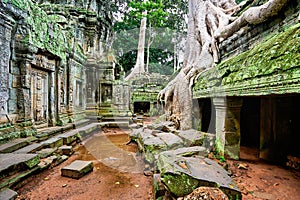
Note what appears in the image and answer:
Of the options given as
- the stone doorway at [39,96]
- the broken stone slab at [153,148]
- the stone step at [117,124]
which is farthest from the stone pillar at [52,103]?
the broken stone slab at [153,148]

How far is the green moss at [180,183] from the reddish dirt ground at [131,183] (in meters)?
0.86

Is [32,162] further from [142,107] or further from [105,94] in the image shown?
[142,107]

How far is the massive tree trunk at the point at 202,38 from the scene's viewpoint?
4.82 meters

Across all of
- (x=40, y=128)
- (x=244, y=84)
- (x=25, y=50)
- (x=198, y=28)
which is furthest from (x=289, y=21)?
(x=40, y=128)

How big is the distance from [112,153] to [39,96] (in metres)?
3.20

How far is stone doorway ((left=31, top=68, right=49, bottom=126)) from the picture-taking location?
217 inches

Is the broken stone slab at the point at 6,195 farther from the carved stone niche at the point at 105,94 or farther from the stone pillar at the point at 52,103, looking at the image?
the carved stone niche at the point at 105,94

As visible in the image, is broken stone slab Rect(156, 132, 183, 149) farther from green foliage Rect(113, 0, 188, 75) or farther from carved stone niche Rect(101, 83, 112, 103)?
green foliage Rect(113, 0, 188, 75)

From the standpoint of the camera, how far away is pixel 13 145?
387 cm

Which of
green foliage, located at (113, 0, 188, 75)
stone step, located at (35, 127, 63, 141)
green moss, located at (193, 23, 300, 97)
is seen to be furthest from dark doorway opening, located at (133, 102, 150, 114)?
green moss, located at (193, 23, 300, 97)

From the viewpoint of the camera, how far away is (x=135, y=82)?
17250 mm

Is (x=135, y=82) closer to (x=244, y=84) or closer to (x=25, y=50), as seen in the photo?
(x=25, y=50)

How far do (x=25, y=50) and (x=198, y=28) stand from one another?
5.93 metres

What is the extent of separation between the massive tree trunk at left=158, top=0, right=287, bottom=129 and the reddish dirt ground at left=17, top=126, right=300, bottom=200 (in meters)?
2.36
